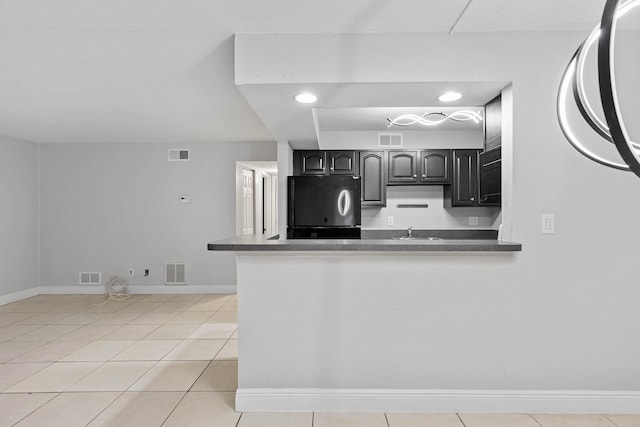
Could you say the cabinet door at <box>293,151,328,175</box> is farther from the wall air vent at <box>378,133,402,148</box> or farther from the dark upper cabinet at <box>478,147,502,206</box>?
the dark upper cabinet at <box>478,147,502,206</box>

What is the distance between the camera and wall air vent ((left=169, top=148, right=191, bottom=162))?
19.3 feet

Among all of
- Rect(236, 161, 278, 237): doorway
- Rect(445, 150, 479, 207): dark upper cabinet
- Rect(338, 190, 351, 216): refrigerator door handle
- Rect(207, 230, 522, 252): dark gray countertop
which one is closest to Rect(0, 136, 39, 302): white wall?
Rect(236, 161, 278, 237): doorway

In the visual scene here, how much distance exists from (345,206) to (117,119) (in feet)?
9.11

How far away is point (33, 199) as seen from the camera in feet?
19.1

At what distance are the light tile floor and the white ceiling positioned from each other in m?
2.26

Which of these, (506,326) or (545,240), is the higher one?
(545,240)

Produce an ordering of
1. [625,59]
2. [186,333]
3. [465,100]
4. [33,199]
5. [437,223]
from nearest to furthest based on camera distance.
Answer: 1. [625,59]
2. [465,100]
3. [186,333]
4. [437,223]
5. [33,199]

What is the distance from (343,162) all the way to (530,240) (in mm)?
2939

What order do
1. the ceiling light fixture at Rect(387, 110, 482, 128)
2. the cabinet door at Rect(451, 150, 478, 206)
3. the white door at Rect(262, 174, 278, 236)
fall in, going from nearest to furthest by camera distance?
1. the ceiling light fixture at Rect(387, 110, 482, 128)
2. the cabinet door at Rect(451, 150, 478, 206)
3. the white door at Rect(262, 174, 278, 236)

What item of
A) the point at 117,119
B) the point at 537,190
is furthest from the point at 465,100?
the point at 117,119

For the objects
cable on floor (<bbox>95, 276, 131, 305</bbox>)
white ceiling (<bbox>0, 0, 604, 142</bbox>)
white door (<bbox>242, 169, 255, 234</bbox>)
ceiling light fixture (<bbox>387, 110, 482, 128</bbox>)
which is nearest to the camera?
white ceiling (<bbox>0, 0, 604, 142</bbox>)

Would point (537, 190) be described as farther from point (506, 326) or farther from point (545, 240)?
point (506, 326)

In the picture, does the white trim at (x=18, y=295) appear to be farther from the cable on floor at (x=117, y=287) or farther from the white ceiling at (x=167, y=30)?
the white ceiling at (x=167, y=30)

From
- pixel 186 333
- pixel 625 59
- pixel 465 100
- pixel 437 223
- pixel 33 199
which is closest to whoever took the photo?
pixel 625 59
